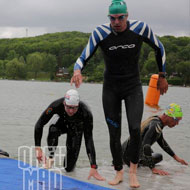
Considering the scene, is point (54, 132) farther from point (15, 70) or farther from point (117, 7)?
point (15, 70)

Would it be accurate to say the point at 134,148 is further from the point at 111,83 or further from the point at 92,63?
the point at 92,63

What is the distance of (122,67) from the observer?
504cm

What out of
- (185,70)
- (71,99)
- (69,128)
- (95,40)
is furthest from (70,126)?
(185,70)

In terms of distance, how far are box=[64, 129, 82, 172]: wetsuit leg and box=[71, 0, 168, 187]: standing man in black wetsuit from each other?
118 cm

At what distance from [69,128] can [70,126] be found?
1.8 inches

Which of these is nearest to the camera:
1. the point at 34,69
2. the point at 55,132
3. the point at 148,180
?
the point at 148,180

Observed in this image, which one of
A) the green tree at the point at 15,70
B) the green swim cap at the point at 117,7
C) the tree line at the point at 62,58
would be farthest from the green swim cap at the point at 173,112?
the green tree at the point at 15,70

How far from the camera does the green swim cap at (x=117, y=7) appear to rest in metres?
4.71

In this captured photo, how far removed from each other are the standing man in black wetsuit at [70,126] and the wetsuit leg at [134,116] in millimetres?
758

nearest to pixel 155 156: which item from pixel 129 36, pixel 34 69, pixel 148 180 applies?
pixel 148 180

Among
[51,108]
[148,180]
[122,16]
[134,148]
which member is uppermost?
[122,16]

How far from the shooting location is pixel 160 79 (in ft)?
17.3

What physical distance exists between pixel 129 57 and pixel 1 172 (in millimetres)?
2466

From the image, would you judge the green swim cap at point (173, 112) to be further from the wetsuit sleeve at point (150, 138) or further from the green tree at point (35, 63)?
the green tree at point (35, 63)
